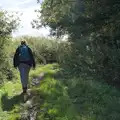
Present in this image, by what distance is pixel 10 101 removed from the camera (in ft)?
48.3

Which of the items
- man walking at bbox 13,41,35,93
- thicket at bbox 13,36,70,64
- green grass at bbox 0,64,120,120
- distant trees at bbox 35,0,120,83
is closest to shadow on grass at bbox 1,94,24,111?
green grass at bbox 0,64,120,120

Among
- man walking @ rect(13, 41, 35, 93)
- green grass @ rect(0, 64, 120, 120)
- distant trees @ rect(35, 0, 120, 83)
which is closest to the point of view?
green grass @ rect(0, 64, 120, 120)

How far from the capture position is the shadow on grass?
13.8m

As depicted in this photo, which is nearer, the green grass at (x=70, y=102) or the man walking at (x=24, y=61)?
the green grass at (x=70, y=102)

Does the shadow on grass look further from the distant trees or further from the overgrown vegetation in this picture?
the distant trees

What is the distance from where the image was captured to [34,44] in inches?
1585

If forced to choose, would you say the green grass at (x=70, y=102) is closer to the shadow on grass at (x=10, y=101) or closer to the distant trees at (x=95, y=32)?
the shadow on grass at (x=10, y=101)

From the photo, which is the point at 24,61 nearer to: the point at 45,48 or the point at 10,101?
the point at 10,101

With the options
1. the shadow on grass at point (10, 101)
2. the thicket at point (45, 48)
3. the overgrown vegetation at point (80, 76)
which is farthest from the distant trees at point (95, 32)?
the thicket at point (45, 48)

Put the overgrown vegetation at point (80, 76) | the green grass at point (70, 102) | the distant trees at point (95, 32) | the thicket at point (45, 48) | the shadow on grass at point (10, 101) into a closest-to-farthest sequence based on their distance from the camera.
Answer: the green grass at point (70, 102), the overgrown vegetation at point (80, 76), the shadow on grass at point (10, 101), the distant trees at point (95, 32), the thicket at point (45, 48)

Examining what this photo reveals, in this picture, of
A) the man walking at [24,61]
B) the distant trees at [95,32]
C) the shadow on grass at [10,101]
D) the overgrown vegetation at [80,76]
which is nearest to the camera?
the overgrown vegetation at [80,76]

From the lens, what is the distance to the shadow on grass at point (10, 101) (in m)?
13.8

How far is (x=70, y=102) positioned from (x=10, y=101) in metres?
3.24

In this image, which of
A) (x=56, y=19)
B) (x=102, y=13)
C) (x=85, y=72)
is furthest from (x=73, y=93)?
(x=56, y=19)
